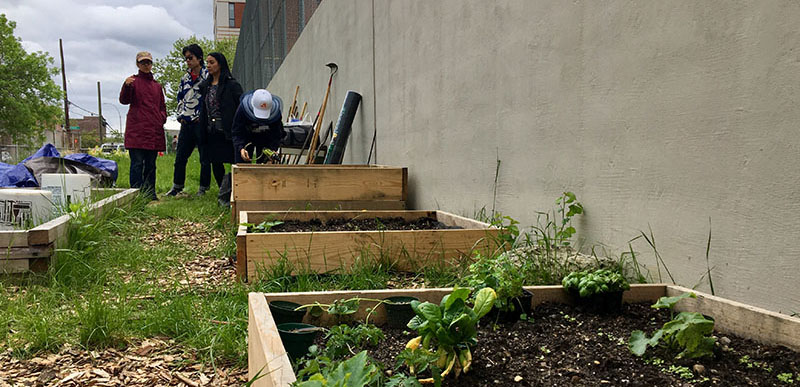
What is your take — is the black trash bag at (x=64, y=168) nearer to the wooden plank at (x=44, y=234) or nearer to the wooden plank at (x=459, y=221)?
the wooden plank at (x=44, y=234)

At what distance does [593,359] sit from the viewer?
4.76 ft

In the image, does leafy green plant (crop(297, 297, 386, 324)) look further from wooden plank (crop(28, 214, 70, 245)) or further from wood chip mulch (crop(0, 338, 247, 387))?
wooden plank (crop(28, 214, 70, 245))

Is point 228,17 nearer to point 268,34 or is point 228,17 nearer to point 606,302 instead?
point 268,34

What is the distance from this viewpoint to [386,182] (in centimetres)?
453

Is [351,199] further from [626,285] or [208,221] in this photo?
[626,285]

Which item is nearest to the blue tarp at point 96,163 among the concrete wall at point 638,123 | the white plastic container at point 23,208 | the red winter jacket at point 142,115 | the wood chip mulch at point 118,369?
the red winter jacket at point 142,115

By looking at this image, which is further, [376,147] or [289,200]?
[376,147]

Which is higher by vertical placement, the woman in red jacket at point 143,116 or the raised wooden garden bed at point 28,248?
the woman in red jacket at point 143,116

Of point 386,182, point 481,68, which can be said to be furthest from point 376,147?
point 481,68

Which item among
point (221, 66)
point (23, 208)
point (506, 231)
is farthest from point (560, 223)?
point (221, 66)

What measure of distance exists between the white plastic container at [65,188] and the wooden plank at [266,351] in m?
2.94

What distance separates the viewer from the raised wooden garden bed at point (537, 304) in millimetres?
1295

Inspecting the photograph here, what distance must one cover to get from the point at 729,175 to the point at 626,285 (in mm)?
493

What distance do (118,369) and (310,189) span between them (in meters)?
2.53
